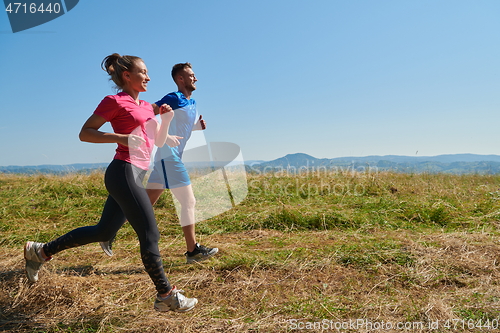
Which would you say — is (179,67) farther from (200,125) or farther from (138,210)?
(138,210)

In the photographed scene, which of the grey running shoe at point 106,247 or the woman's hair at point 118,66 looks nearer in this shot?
the woman's hair at point 118,66

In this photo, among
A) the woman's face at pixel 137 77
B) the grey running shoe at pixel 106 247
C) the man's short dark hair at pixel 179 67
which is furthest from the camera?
the man's short dark hair at pixel 179 67

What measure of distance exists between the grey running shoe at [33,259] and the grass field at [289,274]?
9cm

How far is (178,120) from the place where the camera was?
3.68 metres

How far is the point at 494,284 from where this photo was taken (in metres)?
2.97

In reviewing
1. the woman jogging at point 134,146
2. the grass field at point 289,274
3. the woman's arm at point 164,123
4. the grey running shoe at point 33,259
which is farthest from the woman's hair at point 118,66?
the grass field at point 289,274

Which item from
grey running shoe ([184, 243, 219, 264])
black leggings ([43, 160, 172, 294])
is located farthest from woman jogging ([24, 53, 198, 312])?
grey running shoe ([184, 243, 219, 264])

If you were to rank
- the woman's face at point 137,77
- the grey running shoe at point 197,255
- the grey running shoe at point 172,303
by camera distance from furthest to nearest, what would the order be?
1. the grey running shoe at point 197,255
2. the woman's face at point 137,77
3. the grey running shoe at point 172,303

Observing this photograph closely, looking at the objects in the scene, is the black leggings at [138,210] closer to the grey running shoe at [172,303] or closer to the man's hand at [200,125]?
the grey running shoe at [172,303]

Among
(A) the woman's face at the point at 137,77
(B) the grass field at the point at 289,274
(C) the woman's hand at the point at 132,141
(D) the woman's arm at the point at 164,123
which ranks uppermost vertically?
(A) the woman's face at the point at 137,77

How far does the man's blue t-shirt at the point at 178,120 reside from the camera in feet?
11.8

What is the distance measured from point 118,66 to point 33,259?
Answer: 6.01 feet

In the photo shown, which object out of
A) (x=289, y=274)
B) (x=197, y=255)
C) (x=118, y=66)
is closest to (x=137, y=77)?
(x=118, y=66)

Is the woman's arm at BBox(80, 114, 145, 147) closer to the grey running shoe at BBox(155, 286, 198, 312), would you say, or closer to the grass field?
the grey running shoe at BBox(155, 286, 198, 312)
